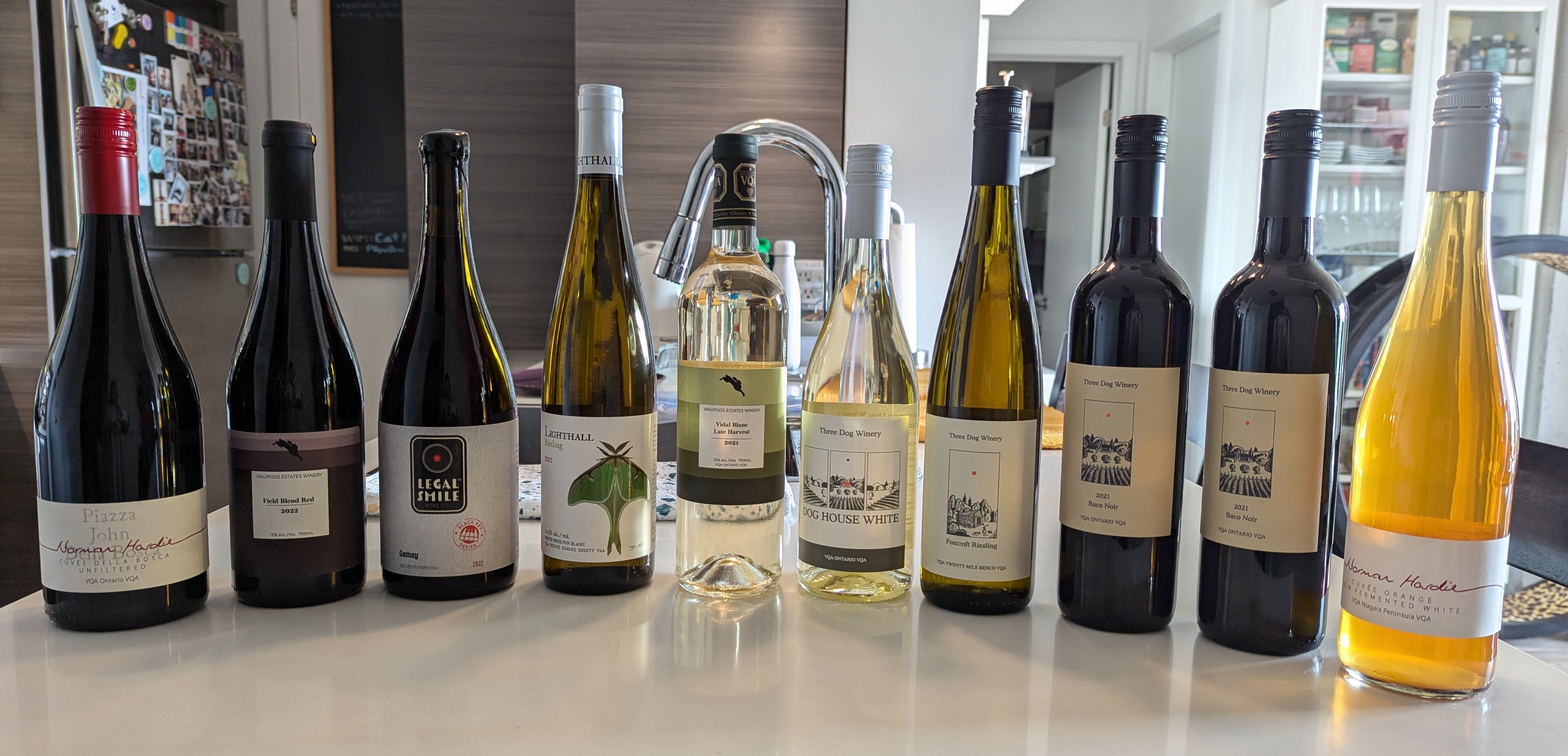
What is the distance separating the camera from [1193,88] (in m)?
3.87

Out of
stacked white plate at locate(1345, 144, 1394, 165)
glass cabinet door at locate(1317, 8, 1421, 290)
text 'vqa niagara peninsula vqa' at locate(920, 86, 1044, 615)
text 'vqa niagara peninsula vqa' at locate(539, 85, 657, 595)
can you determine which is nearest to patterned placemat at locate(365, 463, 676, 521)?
text 'vqa niagara peninsula vqa' at locate(539, 85, 657, 595)

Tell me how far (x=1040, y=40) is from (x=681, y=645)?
428 cm

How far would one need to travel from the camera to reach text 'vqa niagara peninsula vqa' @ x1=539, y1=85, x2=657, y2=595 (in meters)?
0.56

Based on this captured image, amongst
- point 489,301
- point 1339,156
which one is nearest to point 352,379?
point 489,301

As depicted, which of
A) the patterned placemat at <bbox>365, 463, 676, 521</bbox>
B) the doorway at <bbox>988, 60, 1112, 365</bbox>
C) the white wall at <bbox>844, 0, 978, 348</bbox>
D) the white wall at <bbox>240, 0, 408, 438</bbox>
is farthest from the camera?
the doorway at <bbox>988, 60, 1112, 365</bbox>

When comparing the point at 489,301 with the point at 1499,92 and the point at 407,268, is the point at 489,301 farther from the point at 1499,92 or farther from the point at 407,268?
the point at 1499,92

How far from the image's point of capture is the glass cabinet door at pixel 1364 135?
3.09 metres

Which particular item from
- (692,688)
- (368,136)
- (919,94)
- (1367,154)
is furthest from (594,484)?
(1367,154)

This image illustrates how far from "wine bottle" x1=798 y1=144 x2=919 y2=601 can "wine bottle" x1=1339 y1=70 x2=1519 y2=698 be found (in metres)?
0.23

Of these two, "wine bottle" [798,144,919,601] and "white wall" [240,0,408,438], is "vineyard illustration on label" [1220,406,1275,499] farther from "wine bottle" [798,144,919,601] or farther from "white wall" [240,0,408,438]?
"white wall" [240,0,408,438]

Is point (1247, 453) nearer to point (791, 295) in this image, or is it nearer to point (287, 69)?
point (791, 295)

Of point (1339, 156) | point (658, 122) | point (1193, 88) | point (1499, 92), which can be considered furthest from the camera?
point (1193, 88)

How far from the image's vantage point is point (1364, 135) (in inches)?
126

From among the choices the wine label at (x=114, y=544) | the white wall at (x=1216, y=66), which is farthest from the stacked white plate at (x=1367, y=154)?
the wine label at (x=114, y=544)
